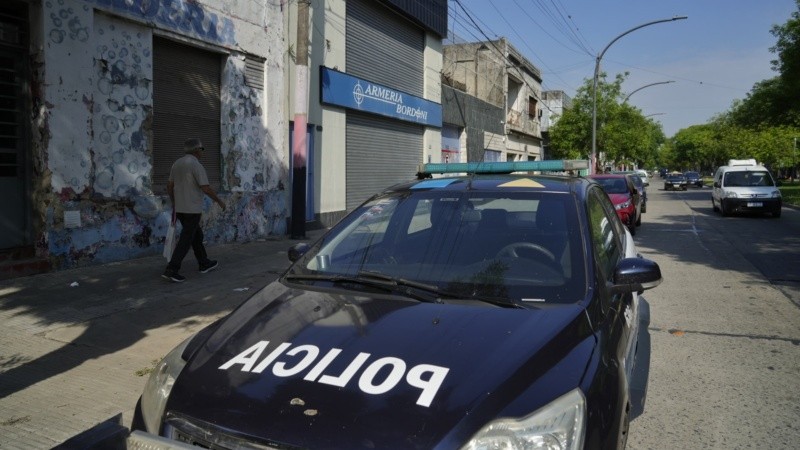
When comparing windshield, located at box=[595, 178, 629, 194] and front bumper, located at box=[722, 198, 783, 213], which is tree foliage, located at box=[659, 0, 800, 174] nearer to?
front bumper, located at box=[722, 198, 783, 213]

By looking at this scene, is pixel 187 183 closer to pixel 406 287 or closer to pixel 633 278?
pixel 406 287

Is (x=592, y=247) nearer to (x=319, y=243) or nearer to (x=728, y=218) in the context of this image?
(x=319, y=243)

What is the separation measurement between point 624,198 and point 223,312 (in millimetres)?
10765

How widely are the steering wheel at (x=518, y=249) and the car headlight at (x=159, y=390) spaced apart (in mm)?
1639

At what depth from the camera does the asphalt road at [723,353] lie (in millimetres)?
3688

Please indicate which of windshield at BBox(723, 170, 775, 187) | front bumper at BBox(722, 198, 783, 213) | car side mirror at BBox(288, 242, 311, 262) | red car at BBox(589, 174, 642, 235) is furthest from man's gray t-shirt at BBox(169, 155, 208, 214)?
windshield at BBox(723, 170, 775, 187)

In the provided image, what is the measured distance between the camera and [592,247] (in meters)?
3.04

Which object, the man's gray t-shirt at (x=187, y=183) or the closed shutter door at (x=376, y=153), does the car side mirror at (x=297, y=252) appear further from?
the closed shutter door at (x=376, y=153)

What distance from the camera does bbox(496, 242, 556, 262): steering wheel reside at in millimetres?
3133

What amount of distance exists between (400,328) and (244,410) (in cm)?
69

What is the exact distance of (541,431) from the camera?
1965 millimetres

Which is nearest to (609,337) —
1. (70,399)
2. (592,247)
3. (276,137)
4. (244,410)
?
(592,247)

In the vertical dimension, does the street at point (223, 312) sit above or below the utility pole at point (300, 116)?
below

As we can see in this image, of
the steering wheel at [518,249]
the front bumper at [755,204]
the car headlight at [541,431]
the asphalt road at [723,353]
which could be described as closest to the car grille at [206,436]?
the car headlight at [541,431]
